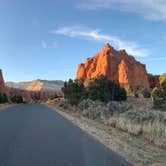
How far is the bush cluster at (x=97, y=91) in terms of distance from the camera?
5953 cm

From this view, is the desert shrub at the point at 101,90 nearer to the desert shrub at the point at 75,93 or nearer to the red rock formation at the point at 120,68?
the desert shrub at the point at 75,93

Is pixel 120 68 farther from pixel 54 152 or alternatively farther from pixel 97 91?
pixel 54 152

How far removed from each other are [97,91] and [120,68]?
341 feet

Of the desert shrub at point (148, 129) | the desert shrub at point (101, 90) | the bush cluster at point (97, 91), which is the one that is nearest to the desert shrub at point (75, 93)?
the bush cluster at point (97, 91)

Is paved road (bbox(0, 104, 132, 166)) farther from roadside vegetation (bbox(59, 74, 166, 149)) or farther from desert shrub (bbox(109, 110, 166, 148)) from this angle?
roadside vegetation (bbox(59, 74, 166, 149))

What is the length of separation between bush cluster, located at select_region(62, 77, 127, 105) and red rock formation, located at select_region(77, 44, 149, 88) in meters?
86.6

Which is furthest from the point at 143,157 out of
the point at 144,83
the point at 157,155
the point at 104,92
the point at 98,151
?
the point at 144,83

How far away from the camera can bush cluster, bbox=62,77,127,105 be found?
59531 millimetres

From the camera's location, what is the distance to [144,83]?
16400 cm

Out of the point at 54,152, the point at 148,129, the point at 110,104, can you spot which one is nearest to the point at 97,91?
the point at 110,104

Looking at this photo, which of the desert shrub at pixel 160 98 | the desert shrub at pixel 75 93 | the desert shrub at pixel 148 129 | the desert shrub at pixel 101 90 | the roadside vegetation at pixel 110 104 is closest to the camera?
the desert shrub at pixel 148 129

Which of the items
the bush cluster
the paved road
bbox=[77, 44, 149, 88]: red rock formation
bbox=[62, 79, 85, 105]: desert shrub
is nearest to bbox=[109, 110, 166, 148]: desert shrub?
the paved road

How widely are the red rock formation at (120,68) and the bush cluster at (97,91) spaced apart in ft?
284

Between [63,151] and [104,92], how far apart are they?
48544mm
